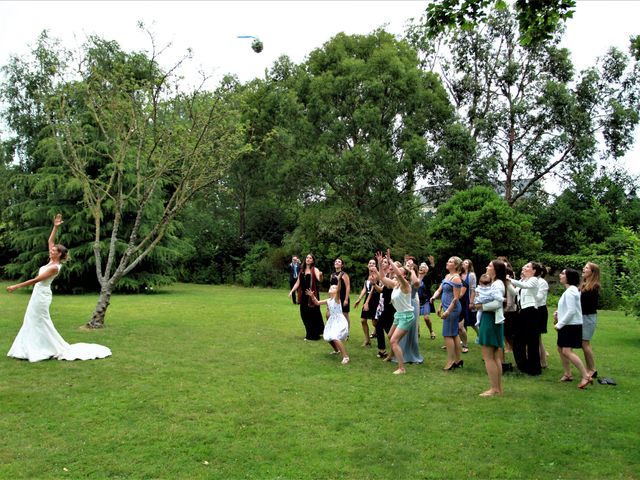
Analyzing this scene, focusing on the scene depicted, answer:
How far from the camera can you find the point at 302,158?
31391 millimetres

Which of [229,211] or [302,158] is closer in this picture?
[302,158]

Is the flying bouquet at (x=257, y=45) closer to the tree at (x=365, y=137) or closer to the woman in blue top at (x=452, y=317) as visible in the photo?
the woman in blue top at (x=452, y=317)

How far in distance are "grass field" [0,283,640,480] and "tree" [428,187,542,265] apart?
1403 cm

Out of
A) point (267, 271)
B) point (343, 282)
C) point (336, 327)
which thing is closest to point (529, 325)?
point (336, 327)

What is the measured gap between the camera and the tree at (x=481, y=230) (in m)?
25.3

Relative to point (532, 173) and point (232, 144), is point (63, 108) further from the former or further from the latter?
point (532, 173)

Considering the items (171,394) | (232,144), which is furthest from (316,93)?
(171,394)

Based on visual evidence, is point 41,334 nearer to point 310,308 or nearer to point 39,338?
point 39,338

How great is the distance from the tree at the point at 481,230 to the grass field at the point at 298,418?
14.0 meters

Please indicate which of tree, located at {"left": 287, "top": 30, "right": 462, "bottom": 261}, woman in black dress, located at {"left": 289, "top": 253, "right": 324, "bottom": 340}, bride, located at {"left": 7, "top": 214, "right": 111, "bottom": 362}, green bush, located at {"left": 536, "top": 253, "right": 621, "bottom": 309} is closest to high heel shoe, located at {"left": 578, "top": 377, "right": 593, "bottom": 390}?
woman in black dress, located at {"left": 289, "top": 253, "right": 324, "bottom": 340}

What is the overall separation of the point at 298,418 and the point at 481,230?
66.3 ft

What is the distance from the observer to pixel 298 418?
684 centimetres

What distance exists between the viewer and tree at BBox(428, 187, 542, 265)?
2534 centimetres

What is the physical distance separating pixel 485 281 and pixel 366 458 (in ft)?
13.7
